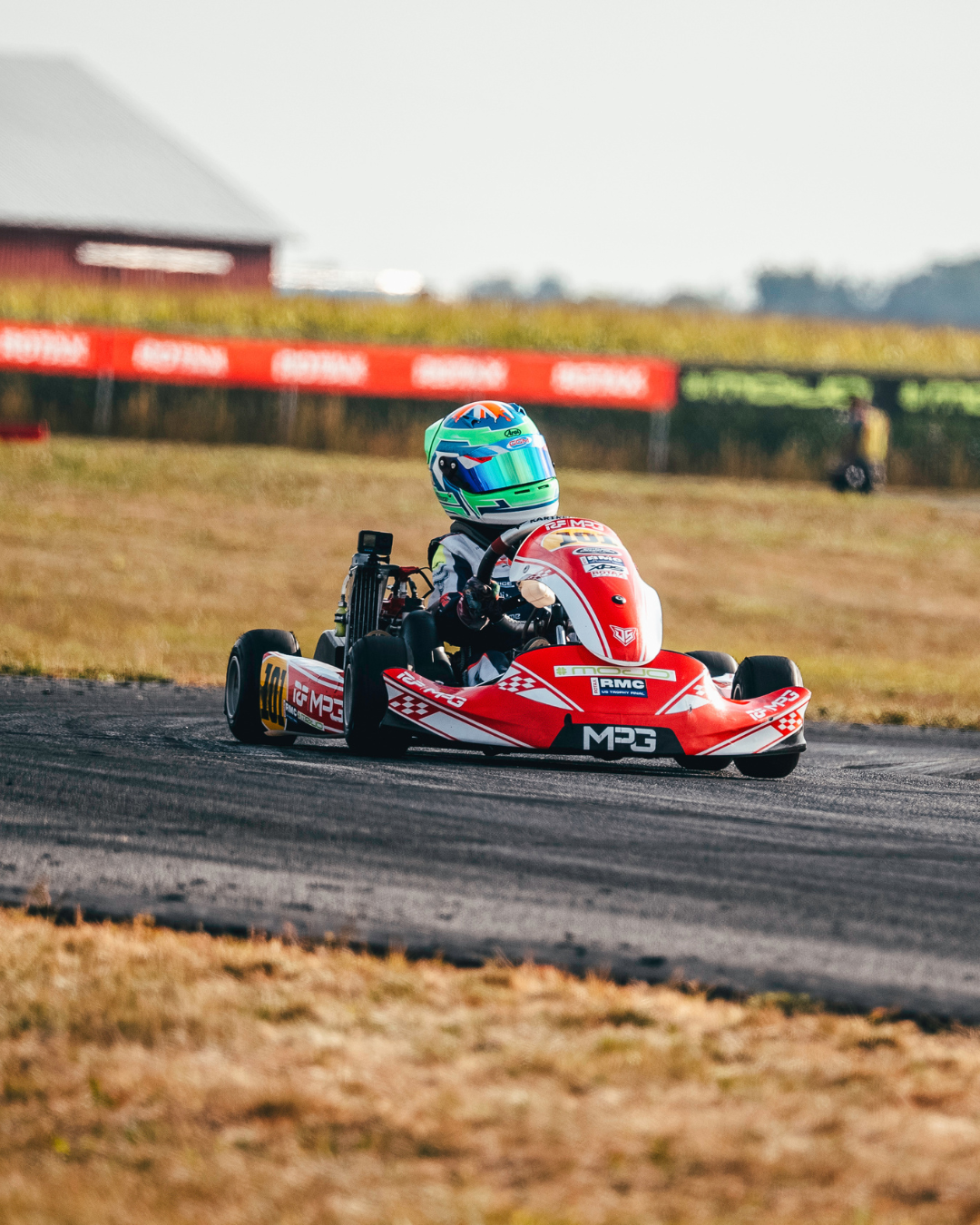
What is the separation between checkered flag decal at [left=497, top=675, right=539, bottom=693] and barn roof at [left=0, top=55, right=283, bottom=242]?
4039cm

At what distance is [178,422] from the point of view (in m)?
27.2

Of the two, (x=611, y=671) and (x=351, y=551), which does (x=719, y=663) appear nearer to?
(x=611, y=671)

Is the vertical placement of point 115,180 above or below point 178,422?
above

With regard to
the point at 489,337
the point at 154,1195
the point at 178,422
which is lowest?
the point at 154,1195

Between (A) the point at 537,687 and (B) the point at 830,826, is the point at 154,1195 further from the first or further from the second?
(A) the point at 537,687

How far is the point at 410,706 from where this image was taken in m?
7.71

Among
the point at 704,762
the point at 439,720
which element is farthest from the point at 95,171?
the point at 439,720

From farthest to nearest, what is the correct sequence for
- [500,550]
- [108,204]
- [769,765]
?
[108,204]
[500,550]
[769,765]

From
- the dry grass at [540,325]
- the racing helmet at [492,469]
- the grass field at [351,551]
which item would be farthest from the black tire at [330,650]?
the dry grass at [540,325]

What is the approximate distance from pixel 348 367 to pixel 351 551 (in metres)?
6.72

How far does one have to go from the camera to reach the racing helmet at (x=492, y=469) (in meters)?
8.75

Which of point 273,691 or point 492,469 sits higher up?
point 492,469

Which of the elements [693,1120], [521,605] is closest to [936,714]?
[521,605]

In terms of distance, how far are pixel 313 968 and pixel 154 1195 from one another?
1.44 metres
